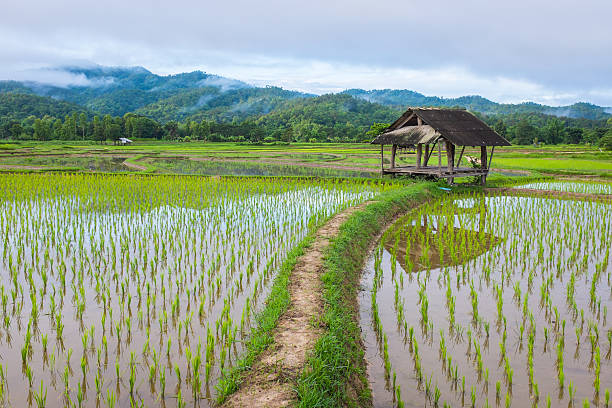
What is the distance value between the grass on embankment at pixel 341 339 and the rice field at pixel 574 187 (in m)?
9.31

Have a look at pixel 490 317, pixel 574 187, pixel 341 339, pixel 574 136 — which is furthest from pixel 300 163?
pixel 574 136

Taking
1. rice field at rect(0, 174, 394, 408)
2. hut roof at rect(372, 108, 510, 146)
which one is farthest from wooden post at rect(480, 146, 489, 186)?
rice field at rect(0, 174, 394, 408)

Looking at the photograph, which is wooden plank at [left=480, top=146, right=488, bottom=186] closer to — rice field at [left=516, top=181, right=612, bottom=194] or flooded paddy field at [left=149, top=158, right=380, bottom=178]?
rice field at [left=516, top=181, right=612, bottom=194]

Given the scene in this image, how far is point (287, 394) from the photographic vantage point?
2.95 meters

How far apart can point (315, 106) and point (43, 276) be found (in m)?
83.0

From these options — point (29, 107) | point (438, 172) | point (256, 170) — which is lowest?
point (256, 170)

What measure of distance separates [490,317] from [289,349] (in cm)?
229

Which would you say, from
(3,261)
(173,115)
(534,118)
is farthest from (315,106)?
(3,261)

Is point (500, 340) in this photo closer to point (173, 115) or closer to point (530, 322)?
point (530, 322)

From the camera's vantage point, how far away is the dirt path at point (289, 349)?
2941mm

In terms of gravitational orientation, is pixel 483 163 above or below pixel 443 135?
below

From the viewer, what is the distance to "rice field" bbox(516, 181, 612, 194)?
44.9 ft

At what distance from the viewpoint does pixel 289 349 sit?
11.7 ft

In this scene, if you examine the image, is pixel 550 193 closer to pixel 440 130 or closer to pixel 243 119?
pixel 440 130
